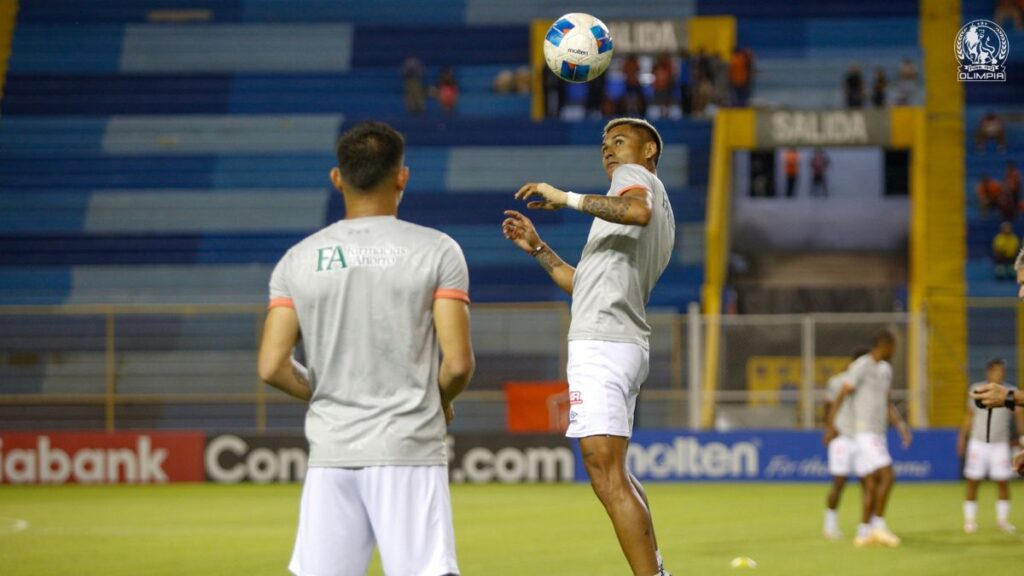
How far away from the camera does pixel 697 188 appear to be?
105 feet

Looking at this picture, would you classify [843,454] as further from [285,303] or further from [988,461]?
[285,303]

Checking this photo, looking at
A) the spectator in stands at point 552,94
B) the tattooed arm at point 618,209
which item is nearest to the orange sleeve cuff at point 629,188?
the tattooed arm at point 618,209

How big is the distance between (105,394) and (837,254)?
16594mm

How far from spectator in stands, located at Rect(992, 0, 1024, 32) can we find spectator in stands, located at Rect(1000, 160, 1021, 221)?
5230 mm

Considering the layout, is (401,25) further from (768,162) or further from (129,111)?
(768,162)

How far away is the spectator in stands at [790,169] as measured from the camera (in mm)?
34938

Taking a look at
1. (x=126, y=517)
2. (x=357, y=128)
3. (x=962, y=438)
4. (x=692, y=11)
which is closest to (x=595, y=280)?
(x=357, y=128)

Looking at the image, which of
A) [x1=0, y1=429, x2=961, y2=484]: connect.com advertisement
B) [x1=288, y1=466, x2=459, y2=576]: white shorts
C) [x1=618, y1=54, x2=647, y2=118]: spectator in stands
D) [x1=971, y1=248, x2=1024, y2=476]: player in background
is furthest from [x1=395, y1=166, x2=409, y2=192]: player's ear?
[x1=618, y1=54, x2=647, y2=118]: spectator in stands

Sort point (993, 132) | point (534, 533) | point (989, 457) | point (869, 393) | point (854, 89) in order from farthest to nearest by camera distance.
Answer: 1. point (993, 132)
2. point (854, 89)
3. point (989, 457)
4. point (534, 533)
5. point (869, 393)

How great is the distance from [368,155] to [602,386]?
2540mm

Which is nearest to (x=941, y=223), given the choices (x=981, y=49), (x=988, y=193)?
(x=988, y=193)

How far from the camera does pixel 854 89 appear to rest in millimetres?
32281

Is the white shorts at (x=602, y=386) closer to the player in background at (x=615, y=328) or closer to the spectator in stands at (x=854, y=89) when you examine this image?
the player in background at (x=615, y=328)

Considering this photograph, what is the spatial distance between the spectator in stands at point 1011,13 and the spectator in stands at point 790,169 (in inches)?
212
